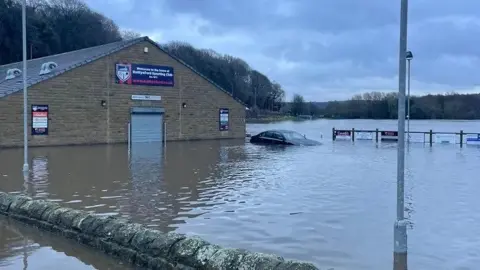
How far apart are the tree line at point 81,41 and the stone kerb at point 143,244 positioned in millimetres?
67193

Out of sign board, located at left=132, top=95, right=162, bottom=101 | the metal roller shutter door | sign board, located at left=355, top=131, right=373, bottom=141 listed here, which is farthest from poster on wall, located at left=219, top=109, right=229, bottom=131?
sign board, located at left=355, top=131, right=373, bottom=141

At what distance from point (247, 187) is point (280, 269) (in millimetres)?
7870

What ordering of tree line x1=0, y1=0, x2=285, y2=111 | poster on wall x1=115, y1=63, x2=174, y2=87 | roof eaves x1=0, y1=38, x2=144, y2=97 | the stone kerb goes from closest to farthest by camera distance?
1. the stone kerb
2. roof eaves x1=0, y1=38, x2=144, y2=97
3. poster on wall x1=115, y1=63, x2=174, y2=87
4. tree line x1=0, y1=0, x2=285, y2=111

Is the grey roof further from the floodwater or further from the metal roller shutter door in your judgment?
the floodwater

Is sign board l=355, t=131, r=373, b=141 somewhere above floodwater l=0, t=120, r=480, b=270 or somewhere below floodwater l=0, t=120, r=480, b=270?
above

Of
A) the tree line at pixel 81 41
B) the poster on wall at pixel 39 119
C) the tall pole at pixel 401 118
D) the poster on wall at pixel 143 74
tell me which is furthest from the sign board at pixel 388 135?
the tree line at pixel 81 41

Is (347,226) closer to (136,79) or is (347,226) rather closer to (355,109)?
(136,79)

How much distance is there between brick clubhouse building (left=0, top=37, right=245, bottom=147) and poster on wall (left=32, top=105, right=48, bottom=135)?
2.2 inches

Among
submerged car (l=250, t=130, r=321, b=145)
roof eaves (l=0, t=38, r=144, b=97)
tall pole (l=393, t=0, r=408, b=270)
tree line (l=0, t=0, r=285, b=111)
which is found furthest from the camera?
tree line (l=0, t=0, r=285, b=111)

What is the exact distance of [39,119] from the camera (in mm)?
28672

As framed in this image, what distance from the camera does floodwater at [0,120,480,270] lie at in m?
6.92

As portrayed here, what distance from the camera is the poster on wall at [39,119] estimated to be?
28.4 metres

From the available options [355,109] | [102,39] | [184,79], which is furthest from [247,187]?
[102,39]

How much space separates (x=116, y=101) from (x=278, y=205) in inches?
949
